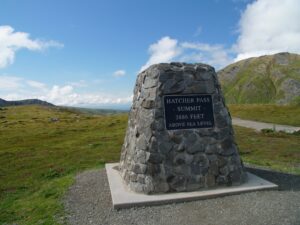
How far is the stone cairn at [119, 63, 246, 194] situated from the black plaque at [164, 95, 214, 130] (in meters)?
0.12

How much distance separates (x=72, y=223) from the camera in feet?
25.9

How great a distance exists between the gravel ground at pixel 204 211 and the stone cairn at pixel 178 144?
870 mm

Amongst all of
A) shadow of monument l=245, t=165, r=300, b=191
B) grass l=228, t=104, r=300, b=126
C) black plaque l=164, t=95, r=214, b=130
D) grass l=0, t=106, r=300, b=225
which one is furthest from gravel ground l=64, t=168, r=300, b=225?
grass l=228, t=104, r=300, b=126

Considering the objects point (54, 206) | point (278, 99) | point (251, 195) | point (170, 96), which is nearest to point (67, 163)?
point (54, 206)

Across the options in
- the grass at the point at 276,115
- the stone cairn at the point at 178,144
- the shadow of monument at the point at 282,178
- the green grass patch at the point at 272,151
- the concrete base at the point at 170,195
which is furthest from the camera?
the grass at the point at 276,115

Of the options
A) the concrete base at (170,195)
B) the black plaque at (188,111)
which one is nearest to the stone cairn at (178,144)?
the black plaque at (188,111)

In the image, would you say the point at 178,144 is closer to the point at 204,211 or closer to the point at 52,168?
the point at 204,211

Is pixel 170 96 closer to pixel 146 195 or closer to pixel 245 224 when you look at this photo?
pixel 146 195

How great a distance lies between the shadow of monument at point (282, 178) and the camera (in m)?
10.0

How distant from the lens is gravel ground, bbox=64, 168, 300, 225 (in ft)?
24.9

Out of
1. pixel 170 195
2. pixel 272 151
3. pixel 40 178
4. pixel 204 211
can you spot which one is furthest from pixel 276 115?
pixel 204 211

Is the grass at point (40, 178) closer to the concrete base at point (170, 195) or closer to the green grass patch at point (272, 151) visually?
the concrete base at point (170, 195)

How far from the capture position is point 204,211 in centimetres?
816

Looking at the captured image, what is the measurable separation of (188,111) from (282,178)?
14.0ft
